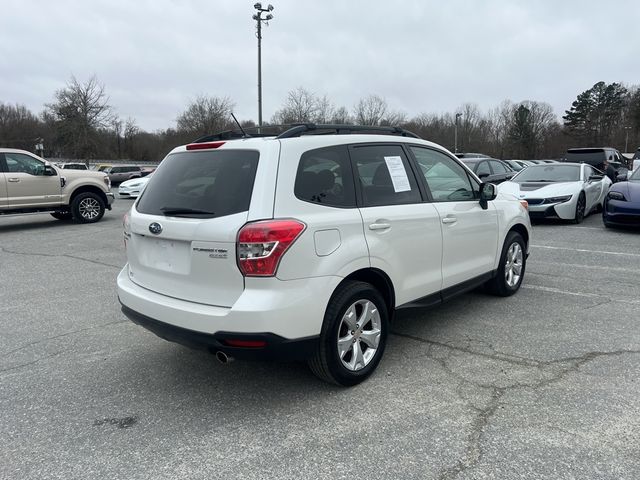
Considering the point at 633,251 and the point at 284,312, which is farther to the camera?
the point at 633,251

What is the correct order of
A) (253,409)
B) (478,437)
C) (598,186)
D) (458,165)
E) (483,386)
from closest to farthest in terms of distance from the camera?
(478,437), (253,409), (483,386), (458,165), (598,186)

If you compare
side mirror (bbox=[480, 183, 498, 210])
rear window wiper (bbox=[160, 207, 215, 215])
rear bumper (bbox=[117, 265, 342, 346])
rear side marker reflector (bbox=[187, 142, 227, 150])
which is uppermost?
rear side marker reflector (bbox=[187, 142, 227, 150])

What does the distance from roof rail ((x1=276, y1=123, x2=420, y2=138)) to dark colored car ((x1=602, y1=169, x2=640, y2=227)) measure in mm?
7099

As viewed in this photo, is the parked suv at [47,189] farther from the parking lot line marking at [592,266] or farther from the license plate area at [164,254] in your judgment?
the parking lot line marking at [592,266]

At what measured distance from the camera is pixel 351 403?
3188mm

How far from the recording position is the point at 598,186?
11.9 metres

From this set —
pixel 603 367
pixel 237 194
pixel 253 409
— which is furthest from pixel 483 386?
pixel 237 194

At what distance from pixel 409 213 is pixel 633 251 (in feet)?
19.9

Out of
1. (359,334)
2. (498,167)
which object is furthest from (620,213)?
(359,334)

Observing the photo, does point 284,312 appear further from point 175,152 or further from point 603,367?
point 603,367

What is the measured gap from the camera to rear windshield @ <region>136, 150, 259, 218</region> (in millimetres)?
3016

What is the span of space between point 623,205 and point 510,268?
549 cm

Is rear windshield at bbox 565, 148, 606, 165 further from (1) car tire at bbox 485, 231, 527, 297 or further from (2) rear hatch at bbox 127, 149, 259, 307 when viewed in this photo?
(2) rear hatch at bbox 127, 149, 259, 307

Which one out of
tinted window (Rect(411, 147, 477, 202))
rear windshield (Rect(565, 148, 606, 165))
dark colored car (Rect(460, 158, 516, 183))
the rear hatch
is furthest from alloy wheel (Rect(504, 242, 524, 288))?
rear windshield (Rect(565, 148, 606, 165))
